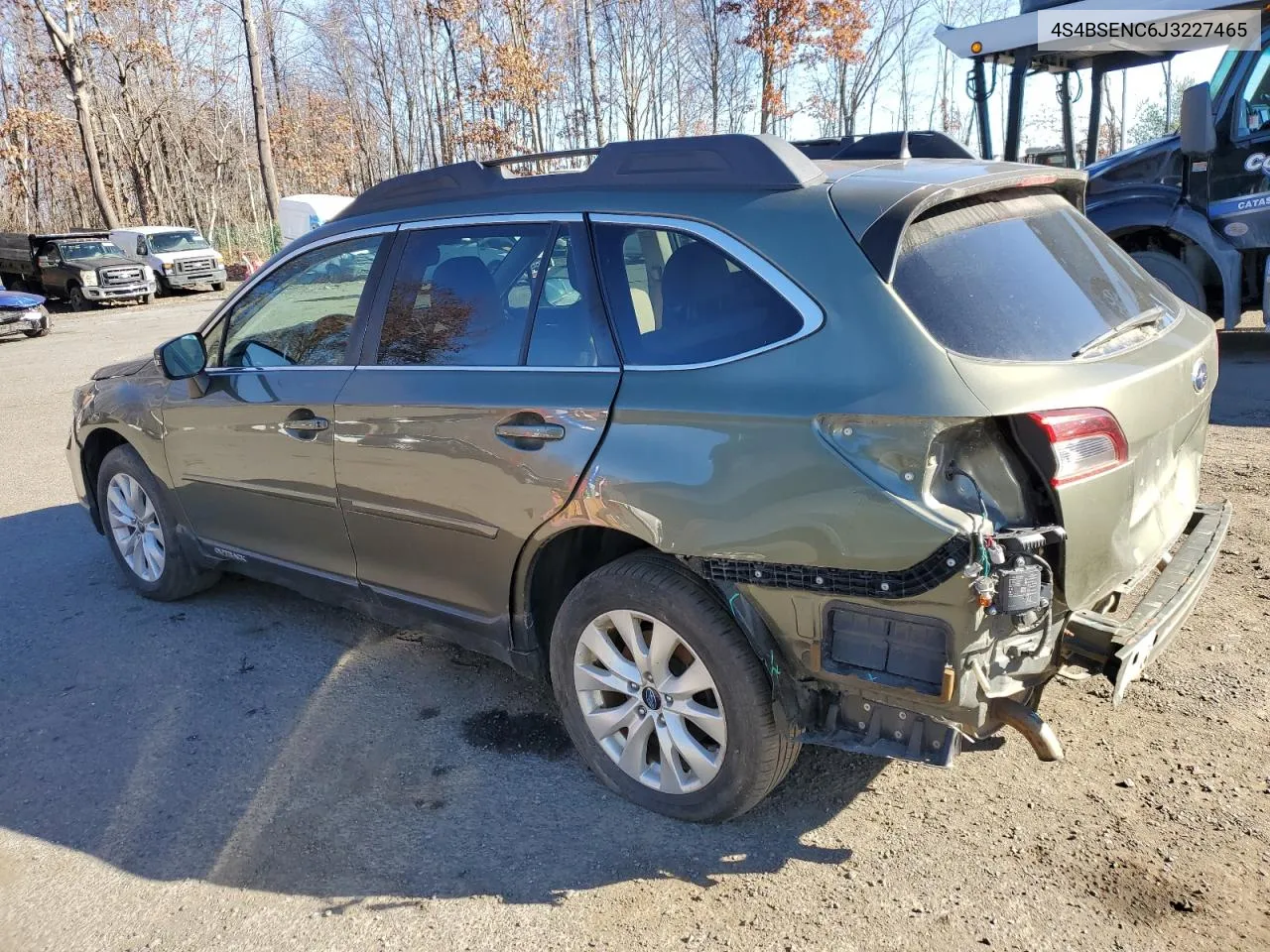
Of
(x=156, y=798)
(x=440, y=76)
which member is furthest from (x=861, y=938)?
(x=440, y=76)

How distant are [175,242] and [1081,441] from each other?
92.2 ft

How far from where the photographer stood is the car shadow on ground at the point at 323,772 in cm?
286

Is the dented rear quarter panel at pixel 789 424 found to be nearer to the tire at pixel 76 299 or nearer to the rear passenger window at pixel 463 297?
the rear passenger window at pixel 463 297

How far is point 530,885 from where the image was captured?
275cm

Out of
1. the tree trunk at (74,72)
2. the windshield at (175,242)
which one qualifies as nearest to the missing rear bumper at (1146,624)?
Answer: the windshield at (175,242)

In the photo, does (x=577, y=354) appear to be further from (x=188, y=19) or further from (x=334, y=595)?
(x=188, y=19)

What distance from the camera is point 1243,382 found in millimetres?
7992

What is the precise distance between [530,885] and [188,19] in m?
42.8

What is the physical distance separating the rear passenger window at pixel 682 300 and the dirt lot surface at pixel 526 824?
4.76ft

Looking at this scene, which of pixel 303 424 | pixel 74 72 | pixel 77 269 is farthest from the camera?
pixel 74 72

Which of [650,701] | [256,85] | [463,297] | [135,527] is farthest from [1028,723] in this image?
[256,85]

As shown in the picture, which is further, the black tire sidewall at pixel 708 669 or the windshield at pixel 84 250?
the windshield at pixel 84 250

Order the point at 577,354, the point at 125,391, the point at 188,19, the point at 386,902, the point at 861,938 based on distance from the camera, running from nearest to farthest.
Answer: the point at 861,938 < the point at 386,902 < the point at 577,354 < the point at 125,391 < the point at 188,19

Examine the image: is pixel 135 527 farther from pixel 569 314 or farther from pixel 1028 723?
pixel 1028 723
